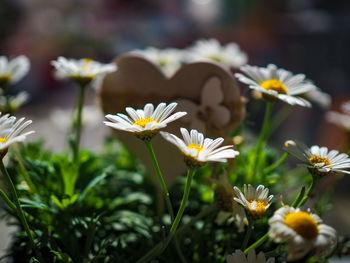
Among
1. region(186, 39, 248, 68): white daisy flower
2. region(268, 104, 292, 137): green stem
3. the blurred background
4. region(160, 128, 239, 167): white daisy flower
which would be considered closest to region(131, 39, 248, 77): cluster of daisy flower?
region(186, 39, 248, 68): white daisy flower

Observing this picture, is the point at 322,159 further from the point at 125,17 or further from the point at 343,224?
the point at 125,17

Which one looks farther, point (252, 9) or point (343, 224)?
point (252, 9)

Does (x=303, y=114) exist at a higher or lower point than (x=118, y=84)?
lower

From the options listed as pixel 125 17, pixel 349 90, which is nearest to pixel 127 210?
pixel 349 90

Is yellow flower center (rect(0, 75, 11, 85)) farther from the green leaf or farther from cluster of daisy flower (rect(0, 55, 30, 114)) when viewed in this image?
the green leaf

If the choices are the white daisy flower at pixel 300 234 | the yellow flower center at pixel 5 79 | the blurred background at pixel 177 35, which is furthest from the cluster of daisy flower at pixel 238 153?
the blurred background at pixel 177 35

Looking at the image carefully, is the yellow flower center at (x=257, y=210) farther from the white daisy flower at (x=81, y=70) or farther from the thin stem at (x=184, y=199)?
the white daisy flower at (x=81, y=70)

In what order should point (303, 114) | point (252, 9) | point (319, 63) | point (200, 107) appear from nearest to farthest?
point (200, 107) < point (303, 114) < point (319, 63) < point (252, 9)

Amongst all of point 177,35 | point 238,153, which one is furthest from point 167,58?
point 177,35
